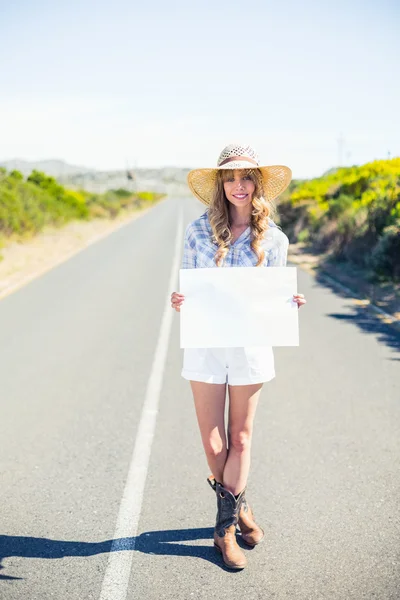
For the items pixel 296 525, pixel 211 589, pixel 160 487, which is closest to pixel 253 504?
pixel 296 525

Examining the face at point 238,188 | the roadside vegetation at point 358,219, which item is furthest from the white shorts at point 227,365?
the roadside vegetation at point 358,219

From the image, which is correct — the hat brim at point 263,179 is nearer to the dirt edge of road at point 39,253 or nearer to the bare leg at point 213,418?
the bare leg at point 213,418

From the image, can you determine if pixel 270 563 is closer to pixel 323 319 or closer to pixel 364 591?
pixel 364 591

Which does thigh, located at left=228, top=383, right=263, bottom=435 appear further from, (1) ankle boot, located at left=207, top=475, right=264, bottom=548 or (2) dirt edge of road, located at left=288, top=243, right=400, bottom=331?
(2) dirt edge of road, located at left=288, top=243, right=400, bottom=331

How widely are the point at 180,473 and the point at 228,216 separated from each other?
1984mm

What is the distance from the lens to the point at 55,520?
3695 mm

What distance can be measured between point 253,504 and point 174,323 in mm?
5763

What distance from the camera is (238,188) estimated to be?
3.16 metres

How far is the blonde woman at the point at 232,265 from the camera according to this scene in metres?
3.16

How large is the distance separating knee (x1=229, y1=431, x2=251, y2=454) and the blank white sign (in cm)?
53

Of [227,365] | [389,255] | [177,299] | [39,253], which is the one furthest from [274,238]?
[39,253]

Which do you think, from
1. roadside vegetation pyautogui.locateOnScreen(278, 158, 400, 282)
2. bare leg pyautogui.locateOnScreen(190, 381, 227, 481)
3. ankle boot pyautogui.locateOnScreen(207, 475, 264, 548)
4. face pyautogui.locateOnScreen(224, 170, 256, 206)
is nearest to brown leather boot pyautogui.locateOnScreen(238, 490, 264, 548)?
ankle boot pyautogui.locateOnScreen(207, 475, 264, 548)

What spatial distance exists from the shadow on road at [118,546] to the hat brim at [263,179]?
187 cm

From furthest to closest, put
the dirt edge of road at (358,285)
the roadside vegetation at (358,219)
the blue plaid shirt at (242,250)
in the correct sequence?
the roadside vegetation at (358,219) < the dirt edge of road at (358,285) < the blue plaid shirt at (242,250)
